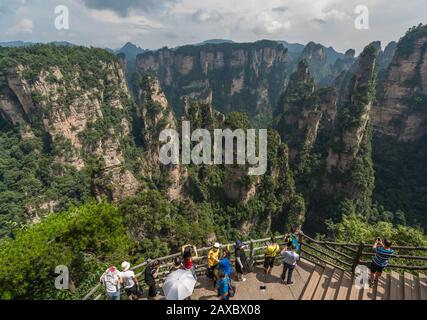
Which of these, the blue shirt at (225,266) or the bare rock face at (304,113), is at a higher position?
the bare rock face at (304,113)

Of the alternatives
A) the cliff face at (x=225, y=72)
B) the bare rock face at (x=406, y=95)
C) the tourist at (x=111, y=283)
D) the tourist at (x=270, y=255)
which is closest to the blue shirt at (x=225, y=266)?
the tourist at (x=270, y=255)

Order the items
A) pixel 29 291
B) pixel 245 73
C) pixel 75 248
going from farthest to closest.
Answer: pixel 245 73
pixel 75 248
pixel 29 291

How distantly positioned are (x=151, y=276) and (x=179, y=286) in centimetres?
178

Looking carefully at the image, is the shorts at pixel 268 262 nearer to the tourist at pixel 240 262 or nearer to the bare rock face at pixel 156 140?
the tourist at pixel 240 262

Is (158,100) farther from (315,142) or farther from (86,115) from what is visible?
(315,142)

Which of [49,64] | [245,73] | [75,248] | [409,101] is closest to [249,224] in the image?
[75,248]

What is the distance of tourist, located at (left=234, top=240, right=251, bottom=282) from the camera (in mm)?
10927

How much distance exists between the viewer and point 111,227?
14648 millimetres

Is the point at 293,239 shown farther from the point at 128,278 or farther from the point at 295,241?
the point at 128,278

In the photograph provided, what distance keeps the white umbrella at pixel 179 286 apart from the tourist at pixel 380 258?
6685 mm

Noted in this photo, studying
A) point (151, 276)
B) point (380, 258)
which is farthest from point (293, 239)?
point (151, 276)

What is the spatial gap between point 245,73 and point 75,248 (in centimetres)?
17142

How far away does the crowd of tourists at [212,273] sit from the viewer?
895 cm

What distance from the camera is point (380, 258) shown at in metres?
9.80
